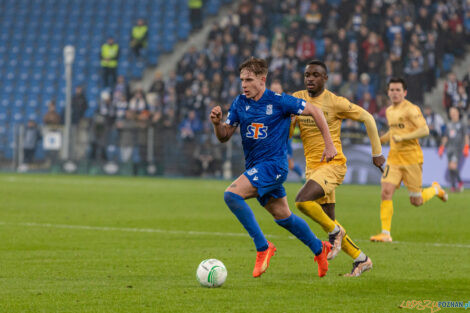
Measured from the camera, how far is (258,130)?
7.74 m

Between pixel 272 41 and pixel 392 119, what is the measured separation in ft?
55.3

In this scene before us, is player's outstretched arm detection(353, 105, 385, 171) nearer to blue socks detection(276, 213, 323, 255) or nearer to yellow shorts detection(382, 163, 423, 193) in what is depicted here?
blue socks detection(276, 213, 323, 255)

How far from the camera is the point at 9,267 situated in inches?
317

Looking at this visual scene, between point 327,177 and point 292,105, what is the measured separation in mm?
1199

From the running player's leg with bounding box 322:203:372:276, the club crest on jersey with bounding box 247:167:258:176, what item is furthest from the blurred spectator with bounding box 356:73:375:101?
the club crest on jersey with bounding box 247:167:258:176

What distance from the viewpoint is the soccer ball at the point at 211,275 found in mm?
6984

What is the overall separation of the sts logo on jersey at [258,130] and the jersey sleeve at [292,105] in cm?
24

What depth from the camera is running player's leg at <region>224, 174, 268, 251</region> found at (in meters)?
7.59

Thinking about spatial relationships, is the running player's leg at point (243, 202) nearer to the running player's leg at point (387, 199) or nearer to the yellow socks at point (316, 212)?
the yellow socks at point (316, 212)

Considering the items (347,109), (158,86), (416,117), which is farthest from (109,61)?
(347,109)

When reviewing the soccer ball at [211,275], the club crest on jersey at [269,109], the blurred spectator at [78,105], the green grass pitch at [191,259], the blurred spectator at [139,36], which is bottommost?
the green grass pitch at [191,259]

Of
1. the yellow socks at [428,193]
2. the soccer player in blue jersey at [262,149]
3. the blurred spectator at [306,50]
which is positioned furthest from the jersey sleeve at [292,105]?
the blurred spectator at [306,50]

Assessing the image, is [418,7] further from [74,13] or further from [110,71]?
[74,13]

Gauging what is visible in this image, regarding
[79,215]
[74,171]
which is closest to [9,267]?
[79,215]
